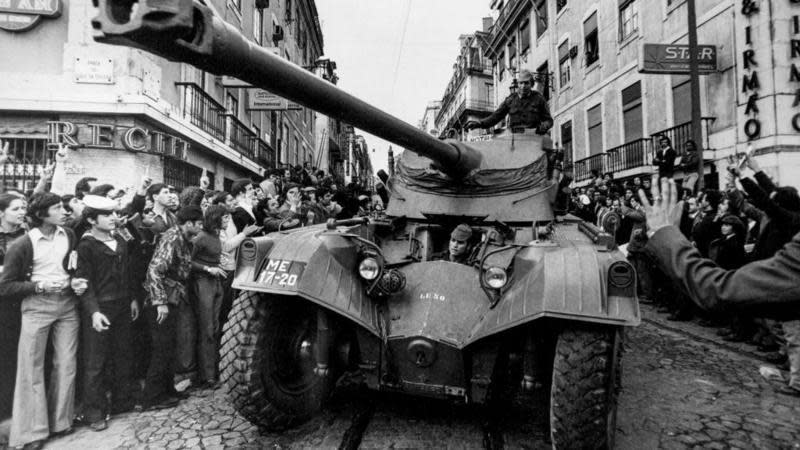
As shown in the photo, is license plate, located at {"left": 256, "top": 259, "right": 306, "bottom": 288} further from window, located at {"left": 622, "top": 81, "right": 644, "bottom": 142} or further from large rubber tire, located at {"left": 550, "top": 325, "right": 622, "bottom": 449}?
window, located at {"left": 622, "top": 81, "right": 644, "bottom": 142}

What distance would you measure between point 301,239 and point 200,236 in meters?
1.56

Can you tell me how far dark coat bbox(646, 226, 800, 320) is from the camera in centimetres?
179

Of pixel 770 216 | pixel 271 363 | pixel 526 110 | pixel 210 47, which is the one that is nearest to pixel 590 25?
pixel 526 110

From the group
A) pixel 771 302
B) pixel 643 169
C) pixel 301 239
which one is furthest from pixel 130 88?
pixel 643 169

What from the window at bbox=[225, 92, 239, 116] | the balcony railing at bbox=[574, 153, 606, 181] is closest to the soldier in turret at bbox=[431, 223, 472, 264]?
the window at bbox=[225, 92, 239, 116]

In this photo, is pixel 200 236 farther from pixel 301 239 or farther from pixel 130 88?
pixel 130 88

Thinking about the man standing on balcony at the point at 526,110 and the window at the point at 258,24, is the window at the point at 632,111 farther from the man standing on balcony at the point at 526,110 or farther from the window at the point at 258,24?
the window at the point at 258,24

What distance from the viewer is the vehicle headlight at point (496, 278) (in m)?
3.23

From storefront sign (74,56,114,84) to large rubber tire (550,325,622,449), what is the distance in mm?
9423

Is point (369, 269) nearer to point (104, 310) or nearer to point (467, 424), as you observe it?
point (467, 424)

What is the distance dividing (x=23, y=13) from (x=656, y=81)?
1543cm

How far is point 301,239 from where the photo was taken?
359 cm

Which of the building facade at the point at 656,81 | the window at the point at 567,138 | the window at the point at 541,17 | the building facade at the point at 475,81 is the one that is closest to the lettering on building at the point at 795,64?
the building facade at the point at 656,81

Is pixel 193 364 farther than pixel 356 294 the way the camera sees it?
Yes
